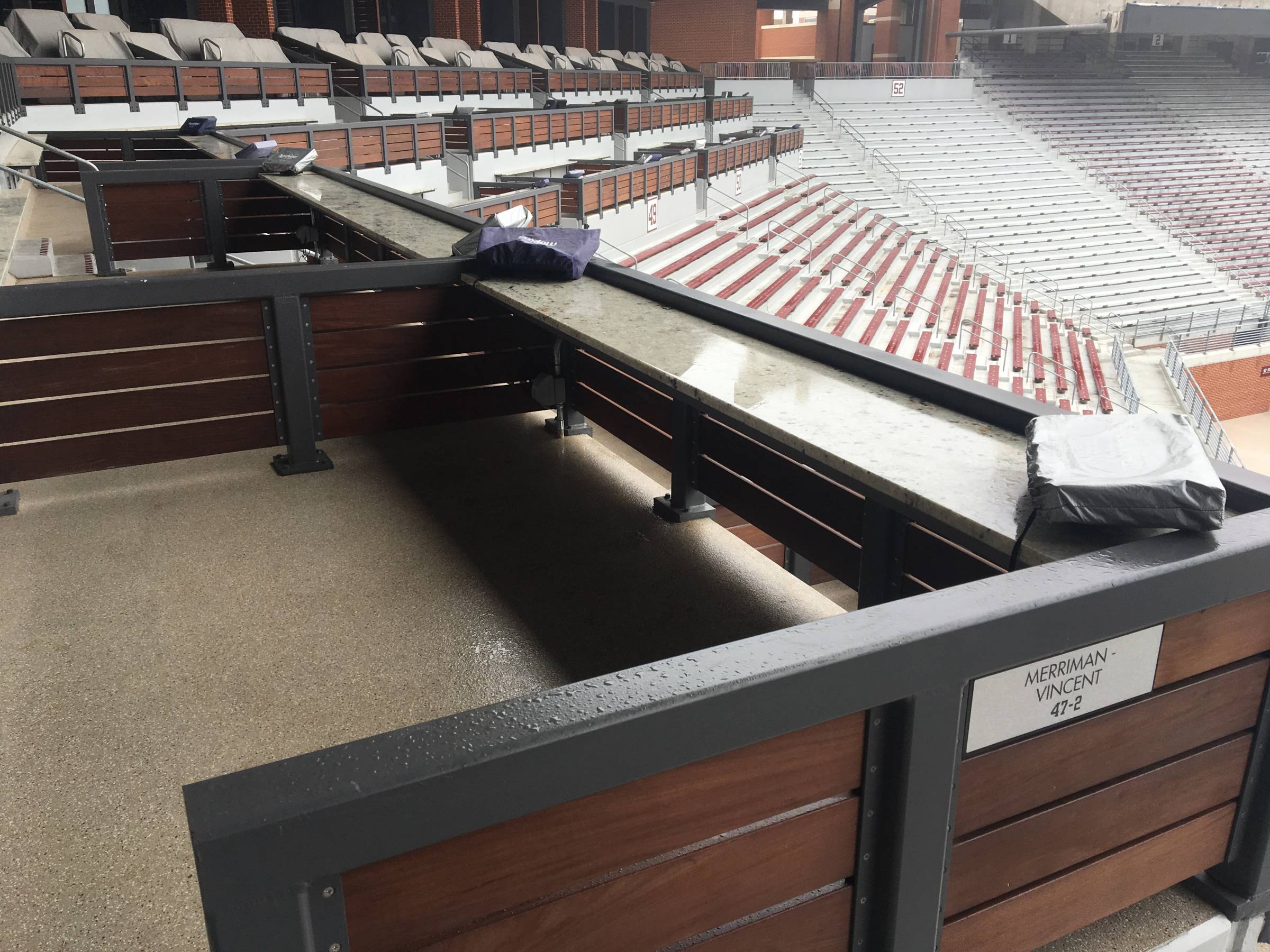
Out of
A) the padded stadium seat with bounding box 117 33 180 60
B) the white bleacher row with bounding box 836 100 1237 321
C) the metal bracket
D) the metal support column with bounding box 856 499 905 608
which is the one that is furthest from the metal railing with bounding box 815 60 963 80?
the metal bracket

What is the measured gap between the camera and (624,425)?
371cm

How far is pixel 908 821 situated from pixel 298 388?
2.84m

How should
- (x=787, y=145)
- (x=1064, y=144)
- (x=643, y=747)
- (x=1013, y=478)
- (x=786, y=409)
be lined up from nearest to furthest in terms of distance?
(x=643, y=747) < (x=1013, y=478) < (x=786, y=409) < (x=787, y=145) < (x=1064, y=144)

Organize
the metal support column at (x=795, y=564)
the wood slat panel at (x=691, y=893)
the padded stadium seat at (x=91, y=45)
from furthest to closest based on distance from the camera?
the padded stadium seat at (x=91, y=45)
the metal support column at (x=795, y=564)
the wood slat panel at (x=691, y=893)

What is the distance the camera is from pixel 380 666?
2.48 meters

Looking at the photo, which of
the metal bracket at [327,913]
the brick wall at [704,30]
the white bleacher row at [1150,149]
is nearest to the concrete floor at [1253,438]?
the white bleacher row at [1150,149]

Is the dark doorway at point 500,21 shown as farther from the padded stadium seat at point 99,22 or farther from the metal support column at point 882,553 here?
the metal support column at point 882,553

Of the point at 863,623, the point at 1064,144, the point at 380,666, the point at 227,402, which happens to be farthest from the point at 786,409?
the point at 1064,144

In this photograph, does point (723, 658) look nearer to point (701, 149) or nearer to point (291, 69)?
point (291, 69)

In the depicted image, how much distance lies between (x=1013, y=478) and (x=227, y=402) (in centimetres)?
275

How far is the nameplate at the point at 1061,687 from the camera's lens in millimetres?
1452

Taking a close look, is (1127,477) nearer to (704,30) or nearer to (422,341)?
(422,341)

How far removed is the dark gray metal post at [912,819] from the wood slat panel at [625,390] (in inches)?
81.0

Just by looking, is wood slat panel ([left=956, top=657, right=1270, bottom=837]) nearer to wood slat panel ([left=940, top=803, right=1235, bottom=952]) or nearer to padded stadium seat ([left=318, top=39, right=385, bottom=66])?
wood slat panel ([left=940, top=803, right=1235, bottom=952])
